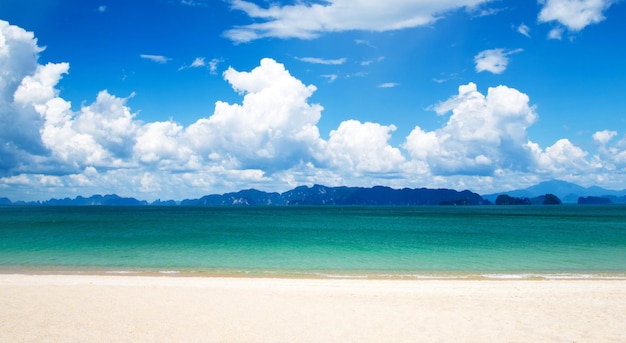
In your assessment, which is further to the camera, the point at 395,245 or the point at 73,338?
the point at 395,245

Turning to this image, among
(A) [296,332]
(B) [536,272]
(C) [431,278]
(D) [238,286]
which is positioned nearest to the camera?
(A) [296,332]

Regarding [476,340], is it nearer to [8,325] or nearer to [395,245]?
[8,325]

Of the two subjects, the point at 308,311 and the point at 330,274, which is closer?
the point at 308,311

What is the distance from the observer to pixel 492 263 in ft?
107

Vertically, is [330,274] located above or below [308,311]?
below

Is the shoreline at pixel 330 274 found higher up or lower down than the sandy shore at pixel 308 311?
lower down

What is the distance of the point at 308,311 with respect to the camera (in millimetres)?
15805

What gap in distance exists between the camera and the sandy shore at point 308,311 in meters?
12.7

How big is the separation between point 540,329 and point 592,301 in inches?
242

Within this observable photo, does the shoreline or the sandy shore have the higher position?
the sandy shore

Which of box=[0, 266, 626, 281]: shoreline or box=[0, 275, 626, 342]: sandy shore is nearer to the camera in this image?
box=[0, 275, 626, 342]: sandy shore

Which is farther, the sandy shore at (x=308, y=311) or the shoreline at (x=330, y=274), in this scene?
the shoreline at (x=330, y=274)

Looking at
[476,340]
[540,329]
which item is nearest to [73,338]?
[476,340]

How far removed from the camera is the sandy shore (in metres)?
12.7
